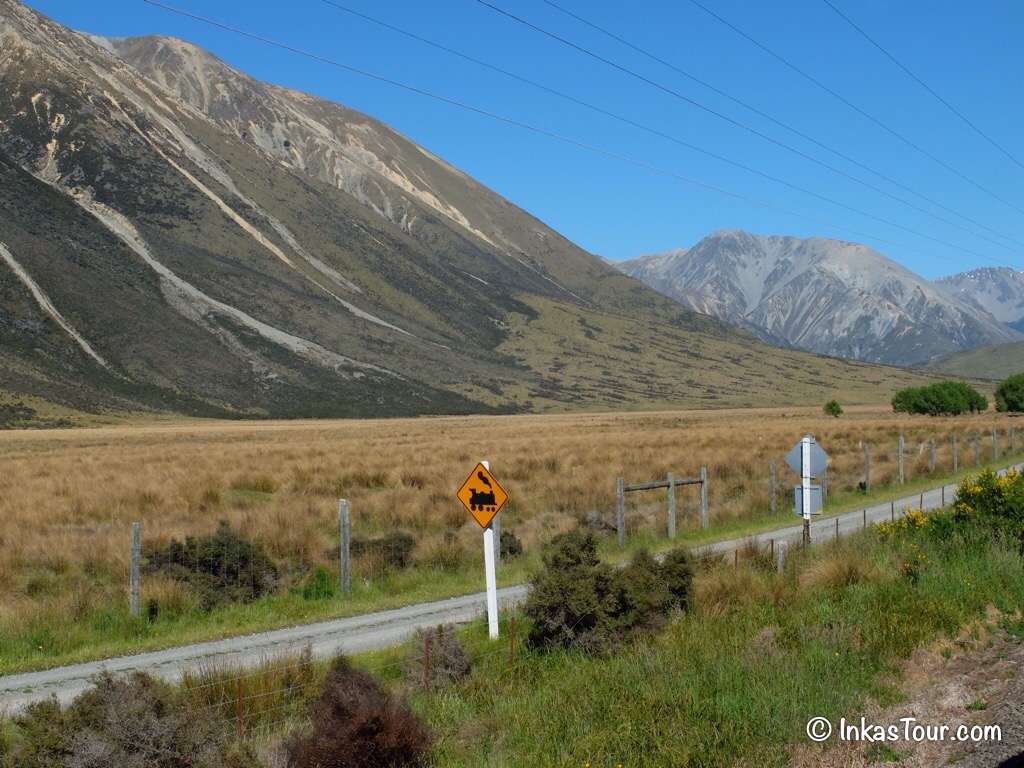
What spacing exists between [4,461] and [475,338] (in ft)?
494

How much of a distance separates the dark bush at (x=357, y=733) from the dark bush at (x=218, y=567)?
660cm

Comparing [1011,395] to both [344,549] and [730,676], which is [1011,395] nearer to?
[344,549]

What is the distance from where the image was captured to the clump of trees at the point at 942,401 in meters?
65.6

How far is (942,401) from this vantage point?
66.0 m

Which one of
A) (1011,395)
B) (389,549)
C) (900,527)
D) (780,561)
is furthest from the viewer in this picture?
(1011,395)

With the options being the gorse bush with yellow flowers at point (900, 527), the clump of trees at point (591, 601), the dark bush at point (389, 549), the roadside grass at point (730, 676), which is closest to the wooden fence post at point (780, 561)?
the roadside grass at point (730, 676)

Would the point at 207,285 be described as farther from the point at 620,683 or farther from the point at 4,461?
the point at 620,683

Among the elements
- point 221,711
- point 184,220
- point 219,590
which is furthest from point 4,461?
point 184,220

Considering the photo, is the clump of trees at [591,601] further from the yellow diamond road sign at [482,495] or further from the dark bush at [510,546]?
the dark bush at [510,546]

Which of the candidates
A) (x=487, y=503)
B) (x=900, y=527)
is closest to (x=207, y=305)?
(x=900, y=527)

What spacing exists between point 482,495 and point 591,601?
2.20 metres

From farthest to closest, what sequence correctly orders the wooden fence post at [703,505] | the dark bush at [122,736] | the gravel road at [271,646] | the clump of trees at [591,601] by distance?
the wooden fence post at [703,505] → the clump of trees at [591,601] → the gravel road at [271,646] → the dark bush at [122,736]

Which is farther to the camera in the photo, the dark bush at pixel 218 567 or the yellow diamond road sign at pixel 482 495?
the dark bush at pixel 218 567

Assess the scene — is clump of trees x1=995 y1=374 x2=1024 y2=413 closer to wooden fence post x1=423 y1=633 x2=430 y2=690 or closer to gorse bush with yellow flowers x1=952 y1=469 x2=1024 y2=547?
gorse bush with yellow flowers x1=952 y1=469 x2=1024 y2=547
